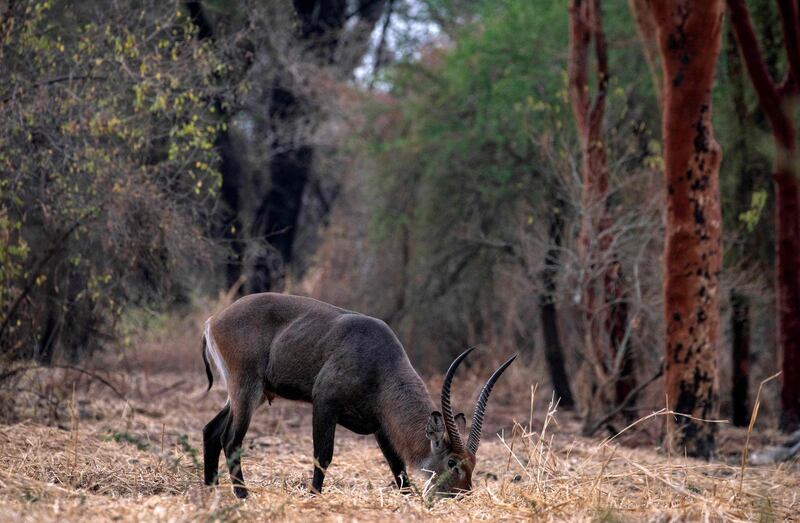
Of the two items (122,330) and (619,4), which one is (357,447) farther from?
(619,4)

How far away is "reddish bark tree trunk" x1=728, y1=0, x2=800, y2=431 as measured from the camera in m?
13.9

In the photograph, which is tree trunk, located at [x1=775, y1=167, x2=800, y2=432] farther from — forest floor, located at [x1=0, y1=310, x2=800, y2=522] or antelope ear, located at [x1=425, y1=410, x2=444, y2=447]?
antelope ear, located at [x1=425, y1=410, x2=444, y2=447]

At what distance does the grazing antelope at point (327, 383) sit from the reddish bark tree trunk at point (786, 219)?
7994 mm

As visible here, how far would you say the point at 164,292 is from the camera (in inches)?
466

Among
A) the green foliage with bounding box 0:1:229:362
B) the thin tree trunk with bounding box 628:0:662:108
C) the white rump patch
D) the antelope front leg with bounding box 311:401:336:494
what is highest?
the thin tree trunk with bounding box 628:0:662:108

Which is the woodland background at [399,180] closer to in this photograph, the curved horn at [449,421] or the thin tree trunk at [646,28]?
the thin tree trunk at [646,28]

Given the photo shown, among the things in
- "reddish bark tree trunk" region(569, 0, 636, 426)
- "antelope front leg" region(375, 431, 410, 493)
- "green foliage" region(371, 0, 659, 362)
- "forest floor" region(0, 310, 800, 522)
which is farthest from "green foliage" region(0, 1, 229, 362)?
"green foliage" region(371, 0, 659, 362)

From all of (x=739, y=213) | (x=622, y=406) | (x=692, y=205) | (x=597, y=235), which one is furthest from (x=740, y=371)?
(x=692, y=205)

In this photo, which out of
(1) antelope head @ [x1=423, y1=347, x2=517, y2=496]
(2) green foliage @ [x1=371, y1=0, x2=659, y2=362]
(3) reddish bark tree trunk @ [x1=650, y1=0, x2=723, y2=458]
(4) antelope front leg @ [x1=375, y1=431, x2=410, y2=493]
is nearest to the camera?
(1) antelope head @ [x1=423, y1=347, x2=517, y2=496]

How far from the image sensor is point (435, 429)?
7.10 meters

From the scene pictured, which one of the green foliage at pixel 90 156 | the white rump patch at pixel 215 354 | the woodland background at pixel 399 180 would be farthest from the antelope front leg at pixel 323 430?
the woodland background at pixel 399 180

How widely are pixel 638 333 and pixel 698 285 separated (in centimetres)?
455

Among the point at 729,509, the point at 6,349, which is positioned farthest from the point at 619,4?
the point at 729,509

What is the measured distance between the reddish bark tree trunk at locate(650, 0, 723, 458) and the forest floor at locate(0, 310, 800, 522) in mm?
808
